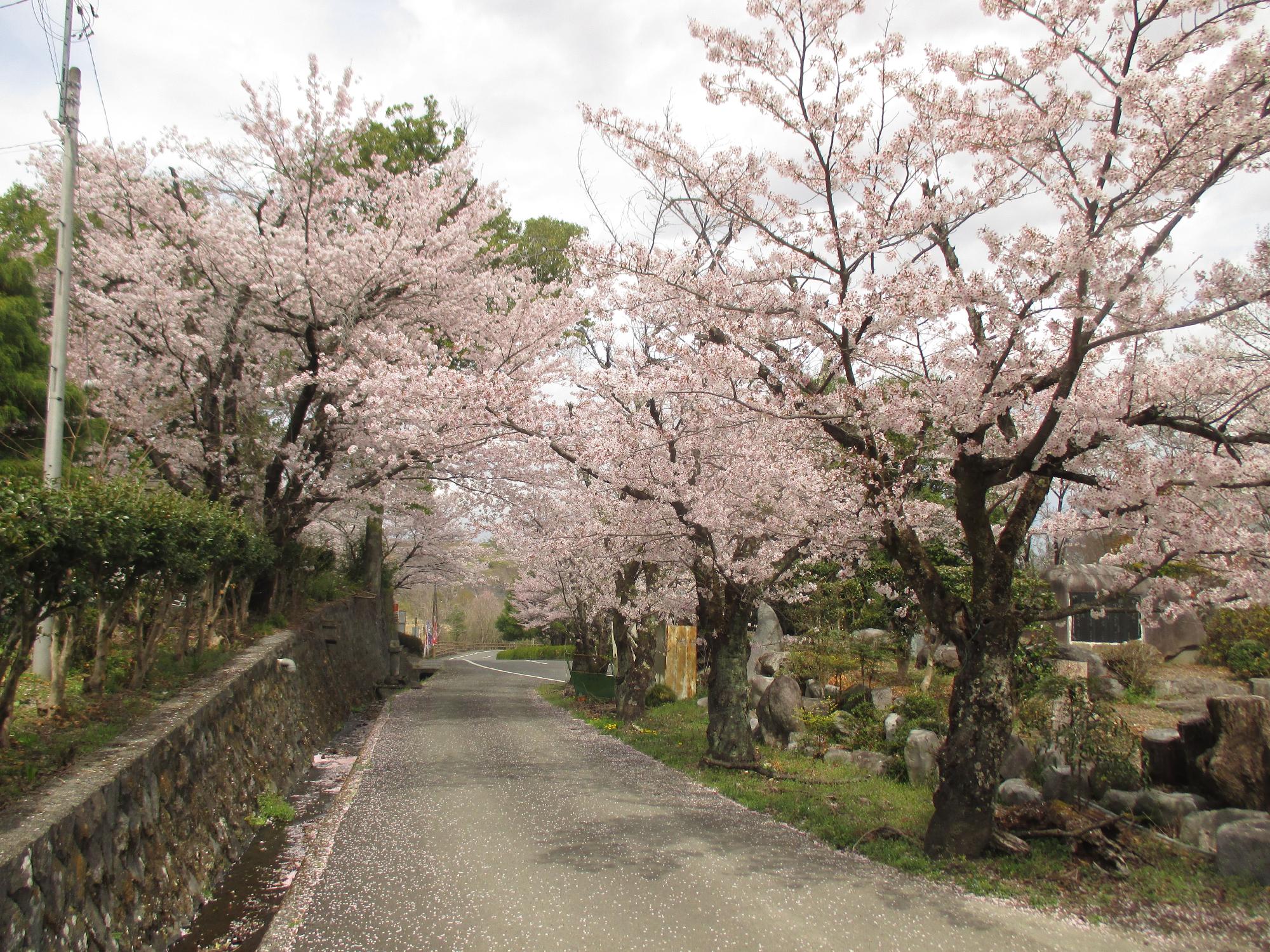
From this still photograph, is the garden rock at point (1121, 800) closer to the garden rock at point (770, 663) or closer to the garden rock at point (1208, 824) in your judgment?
the garden rock at point (1208, 824)

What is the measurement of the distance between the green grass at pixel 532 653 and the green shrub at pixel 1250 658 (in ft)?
113

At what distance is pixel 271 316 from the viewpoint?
12.7 metres

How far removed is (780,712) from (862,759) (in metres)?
2.08

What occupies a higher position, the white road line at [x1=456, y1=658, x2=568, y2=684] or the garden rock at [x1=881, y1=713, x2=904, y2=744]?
the garden rock at [x1=881, y1=713, x2=904, y2=744]

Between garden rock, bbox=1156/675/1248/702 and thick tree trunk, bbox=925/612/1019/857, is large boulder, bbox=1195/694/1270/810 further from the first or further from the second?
garden rock, bbox=1156/675/1248/702

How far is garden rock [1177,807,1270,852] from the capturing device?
5.81m

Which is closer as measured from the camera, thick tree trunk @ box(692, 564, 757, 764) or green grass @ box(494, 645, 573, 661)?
thick tree trunk @ box(692, 564, 757, 764)

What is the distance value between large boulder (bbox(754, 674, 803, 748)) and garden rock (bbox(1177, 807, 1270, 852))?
18.8 feet

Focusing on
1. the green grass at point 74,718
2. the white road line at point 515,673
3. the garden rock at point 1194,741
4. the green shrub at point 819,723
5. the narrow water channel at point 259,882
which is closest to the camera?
the green grass at point 74,718

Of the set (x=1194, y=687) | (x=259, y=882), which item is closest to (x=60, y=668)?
(x=259, y=882)

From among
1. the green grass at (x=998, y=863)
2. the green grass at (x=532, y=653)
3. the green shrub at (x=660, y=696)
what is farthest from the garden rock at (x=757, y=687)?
the green grass at (x=532, y=653)

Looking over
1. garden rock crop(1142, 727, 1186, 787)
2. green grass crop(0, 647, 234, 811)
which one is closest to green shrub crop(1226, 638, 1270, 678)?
garden rock crop(1142, 727, 1186, 787)

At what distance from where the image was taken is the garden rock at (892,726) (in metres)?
10.0

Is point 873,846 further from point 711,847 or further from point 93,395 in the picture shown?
point 93,395
